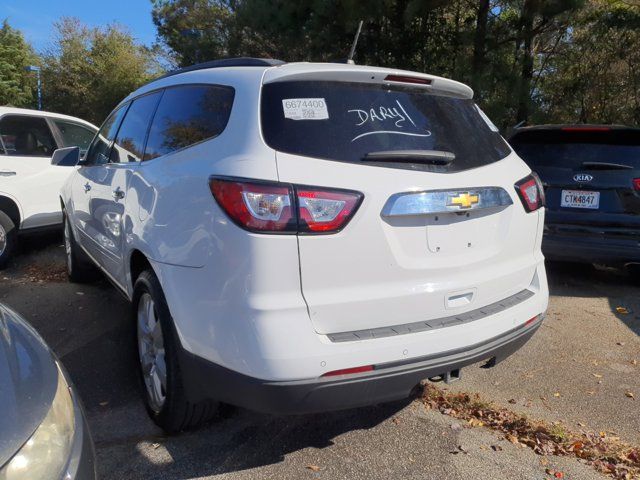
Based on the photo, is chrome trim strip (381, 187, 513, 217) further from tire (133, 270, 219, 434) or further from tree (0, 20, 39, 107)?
tree (0, 20, 39, 107)

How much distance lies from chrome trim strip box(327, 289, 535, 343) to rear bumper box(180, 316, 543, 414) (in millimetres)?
122

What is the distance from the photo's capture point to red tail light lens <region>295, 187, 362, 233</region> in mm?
2152

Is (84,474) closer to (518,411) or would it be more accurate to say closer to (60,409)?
(60,409)

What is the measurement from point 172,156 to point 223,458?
59.5 inches

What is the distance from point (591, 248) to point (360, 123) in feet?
11.8

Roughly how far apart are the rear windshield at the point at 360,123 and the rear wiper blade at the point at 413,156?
3cm

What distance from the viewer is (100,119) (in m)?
27.6

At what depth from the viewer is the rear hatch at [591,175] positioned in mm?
4984

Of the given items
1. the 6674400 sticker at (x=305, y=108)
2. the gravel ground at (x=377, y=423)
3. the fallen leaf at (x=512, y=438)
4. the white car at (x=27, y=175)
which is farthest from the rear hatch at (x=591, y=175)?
the white car at (x=27, y=175)

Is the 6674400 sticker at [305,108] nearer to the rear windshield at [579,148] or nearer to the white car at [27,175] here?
the rear windshield at [579,148]

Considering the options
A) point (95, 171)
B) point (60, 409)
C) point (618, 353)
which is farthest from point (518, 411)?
point (95, 171)

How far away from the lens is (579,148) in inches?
207

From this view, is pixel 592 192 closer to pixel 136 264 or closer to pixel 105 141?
pixel 136 264

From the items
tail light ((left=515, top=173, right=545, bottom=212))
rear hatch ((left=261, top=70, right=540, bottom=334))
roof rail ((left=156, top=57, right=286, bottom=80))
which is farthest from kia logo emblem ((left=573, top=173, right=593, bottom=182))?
roof rail ((left=156, top=57, right=286, bottom=80))
